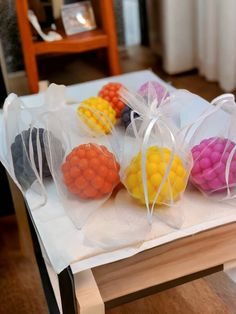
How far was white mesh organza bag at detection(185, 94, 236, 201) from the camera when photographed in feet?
2.19

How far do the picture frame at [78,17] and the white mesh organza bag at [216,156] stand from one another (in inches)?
40.0

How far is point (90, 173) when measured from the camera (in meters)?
0.67

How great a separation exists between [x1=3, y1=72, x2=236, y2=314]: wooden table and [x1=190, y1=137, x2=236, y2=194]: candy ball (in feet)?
0.20

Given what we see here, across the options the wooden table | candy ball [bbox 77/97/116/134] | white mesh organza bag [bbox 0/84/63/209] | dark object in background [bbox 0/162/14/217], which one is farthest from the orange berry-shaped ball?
dark object in background [bbox 0/162/14/217]

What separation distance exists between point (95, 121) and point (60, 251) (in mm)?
306

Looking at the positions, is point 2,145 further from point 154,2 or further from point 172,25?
point 154,2

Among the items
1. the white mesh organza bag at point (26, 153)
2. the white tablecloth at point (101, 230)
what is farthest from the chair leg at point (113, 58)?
the white tablecloth at point (101, 230)

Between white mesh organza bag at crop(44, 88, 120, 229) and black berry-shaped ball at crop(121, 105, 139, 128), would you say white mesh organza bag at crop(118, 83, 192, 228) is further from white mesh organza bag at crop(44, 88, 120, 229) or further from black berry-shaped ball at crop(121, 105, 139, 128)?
black berry-shaped ball at crop(121, 105, 139, 128)

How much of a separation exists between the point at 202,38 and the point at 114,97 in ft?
3.48

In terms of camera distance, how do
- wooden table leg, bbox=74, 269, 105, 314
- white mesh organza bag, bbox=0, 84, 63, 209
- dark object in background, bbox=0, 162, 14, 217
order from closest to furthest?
wooden table leg, bbox=74, 269, 105, 314, white mesh organza bag, bbox=0, 84, 63, 209, dark object in background, bbox=0, 162, 14, 217

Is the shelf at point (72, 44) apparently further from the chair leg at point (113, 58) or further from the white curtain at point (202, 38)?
the white curtain at point (202, 38)

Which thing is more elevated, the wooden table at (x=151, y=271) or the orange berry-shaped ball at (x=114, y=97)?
the orange berry-shaped ball at (x=114, y=97)

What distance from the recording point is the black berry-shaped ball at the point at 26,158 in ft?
2.42

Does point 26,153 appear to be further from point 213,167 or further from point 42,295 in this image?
point 42,295
